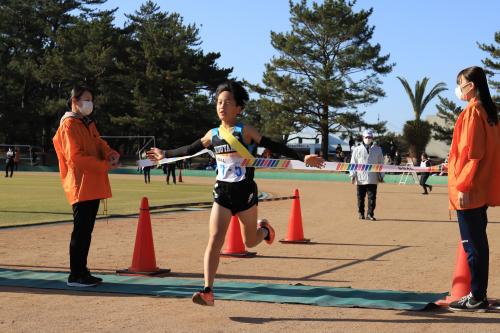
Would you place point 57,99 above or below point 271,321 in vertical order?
above

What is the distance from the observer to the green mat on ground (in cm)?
652

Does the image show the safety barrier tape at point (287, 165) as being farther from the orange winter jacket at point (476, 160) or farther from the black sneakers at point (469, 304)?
the black sneakers at point (469, 304)

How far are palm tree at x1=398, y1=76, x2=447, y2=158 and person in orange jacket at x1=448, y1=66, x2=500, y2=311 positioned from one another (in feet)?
167

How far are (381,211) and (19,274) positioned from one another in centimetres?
1233

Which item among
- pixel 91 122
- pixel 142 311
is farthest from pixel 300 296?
pixel 91 122

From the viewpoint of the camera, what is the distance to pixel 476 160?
19.3 ft

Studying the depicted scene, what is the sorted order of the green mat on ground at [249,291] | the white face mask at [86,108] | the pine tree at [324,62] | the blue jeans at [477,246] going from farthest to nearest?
the pine tree at [324,62]
the white face mask at [86,108]
the green mat on ground at [249,291]
the blue jeans at [477,246]

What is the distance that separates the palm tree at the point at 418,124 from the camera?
57.6 meters

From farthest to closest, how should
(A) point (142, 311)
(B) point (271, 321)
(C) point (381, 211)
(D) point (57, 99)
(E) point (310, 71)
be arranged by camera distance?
(D) point (57, 99)
(E) point (310, 71)
(C) point (381, 211)
(A) point (142, 311)
(B) point (271, 321)

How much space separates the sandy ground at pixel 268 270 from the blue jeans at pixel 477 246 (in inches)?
10.5

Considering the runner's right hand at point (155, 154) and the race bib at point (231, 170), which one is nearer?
the race bib at point (231, 170)

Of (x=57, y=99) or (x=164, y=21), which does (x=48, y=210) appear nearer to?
(x=57, y=99)

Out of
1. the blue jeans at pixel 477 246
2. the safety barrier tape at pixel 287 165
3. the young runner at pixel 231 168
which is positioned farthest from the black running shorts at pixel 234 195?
the blue jeans at pixel 477 246

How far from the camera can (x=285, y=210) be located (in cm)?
1814
